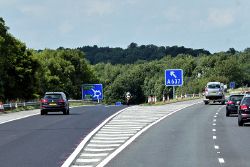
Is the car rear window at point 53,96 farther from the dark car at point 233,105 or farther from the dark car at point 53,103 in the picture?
the dark car at point 233,105

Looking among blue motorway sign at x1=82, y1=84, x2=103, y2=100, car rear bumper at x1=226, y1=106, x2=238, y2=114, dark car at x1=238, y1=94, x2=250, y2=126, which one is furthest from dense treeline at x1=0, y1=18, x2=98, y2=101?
dark car at x1=238, y1=94, x2=250, y2=126

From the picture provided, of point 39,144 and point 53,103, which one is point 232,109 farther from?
point 39,144

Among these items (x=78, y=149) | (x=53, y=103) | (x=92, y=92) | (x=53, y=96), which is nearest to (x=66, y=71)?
(x=92, y=92)

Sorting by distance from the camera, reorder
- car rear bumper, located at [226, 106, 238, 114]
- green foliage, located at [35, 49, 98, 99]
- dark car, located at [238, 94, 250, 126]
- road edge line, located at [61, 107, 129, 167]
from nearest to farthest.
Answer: road edge line, located at [61, 107, 129, 167], dark car, located at [238, 94, 250, 126], car rear bumper, located at [226, 106, 238, 114], green foliage, located at [35, 49, 98, 99]

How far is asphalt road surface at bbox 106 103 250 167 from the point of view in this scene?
16891mm

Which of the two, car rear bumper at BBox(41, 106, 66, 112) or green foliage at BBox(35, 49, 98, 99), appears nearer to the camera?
car rear bumper at BBox(41, 106, 66, 112)

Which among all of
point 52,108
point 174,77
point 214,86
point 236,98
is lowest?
point 52,108

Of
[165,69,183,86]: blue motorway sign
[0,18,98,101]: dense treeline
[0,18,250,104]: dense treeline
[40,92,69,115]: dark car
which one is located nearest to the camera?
[40,92,69,115]: dark car

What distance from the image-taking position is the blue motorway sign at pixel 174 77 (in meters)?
73.4

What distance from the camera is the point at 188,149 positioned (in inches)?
816

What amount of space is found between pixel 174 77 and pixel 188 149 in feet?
174

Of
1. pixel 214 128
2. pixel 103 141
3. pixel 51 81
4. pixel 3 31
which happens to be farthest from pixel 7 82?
pixel 103 141

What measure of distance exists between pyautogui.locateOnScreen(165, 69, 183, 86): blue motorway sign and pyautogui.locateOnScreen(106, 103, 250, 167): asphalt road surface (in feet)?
140

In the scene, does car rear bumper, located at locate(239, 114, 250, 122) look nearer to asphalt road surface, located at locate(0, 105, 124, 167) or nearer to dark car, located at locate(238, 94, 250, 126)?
dark car, located at locate(238, 94, 250, 126)
